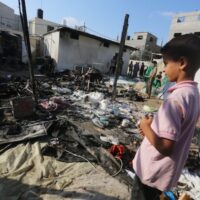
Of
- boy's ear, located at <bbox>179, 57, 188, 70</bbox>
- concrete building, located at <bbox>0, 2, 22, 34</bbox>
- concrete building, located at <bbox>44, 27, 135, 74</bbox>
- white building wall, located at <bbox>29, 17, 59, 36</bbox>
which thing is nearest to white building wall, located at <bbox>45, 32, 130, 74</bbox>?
concrete building, located at <bbox>44, 27, 135, 74</bbox>

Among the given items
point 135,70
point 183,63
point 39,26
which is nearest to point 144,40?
point 39,26

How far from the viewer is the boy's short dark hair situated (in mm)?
1225

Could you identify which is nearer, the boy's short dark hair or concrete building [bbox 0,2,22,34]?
the boy's short dark hair

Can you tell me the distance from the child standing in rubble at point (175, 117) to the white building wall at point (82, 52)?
51.8 feet

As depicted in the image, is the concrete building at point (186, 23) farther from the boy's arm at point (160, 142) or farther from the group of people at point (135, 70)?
the boy's arm at point (160, 142)

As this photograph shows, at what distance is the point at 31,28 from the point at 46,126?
25986mm

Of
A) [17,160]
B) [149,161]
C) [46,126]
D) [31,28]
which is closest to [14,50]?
[31,28]

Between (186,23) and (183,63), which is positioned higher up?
(186,23)

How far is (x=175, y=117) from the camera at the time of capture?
1.18 meters

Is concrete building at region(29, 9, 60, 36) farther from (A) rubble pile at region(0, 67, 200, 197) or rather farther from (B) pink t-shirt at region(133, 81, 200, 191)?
(B) pink t-shirt at region(133, 81, 200, 191)

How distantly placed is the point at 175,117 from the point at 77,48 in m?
16.7

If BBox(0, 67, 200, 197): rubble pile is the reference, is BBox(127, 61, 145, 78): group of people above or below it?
below

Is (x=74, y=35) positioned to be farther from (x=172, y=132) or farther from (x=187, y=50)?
(x=172, y=132)

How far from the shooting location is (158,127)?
1.23m
